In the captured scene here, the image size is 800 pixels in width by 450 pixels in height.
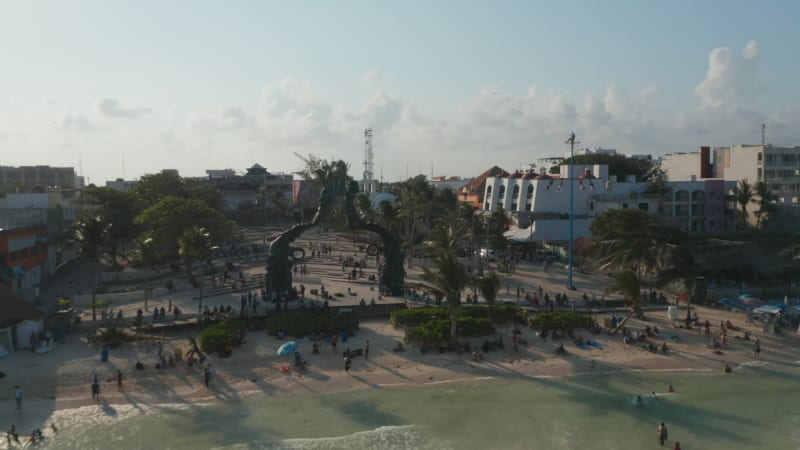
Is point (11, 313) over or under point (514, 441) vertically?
over

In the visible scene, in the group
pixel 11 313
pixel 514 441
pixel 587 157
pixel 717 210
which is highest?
pixel 587 157

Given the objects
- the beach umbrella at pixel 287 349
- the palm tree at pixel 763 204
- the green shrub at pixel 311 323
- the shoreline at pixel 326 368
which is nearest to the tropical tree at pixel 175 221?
the shoreline at pixel 326 368

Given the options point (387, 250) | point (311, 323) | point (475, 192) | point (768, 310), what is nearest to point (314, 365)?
point (311, 323)

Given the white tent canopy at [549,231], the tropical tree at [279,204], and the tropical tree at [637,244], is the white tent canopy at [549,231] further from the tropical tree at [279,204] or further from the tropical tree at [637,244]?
the tropical tree at [279,204]

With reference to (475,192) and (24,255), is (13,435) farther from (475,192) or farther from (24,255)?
(475,192)

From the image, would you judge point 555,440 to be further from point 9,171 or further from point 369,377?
point 9,171

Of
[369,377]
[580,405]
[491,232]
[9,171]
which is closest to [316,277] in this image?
[491,232]

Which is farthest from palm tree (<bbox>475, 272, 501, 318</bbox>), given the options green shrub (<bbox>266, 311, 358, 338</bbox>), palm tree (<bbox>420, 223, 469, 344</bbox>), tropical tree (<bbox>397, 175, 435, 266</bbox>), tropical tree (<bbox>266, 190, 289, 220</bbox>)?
tropical tree (<bbox>266, 190, 289, 220</bbox>)
